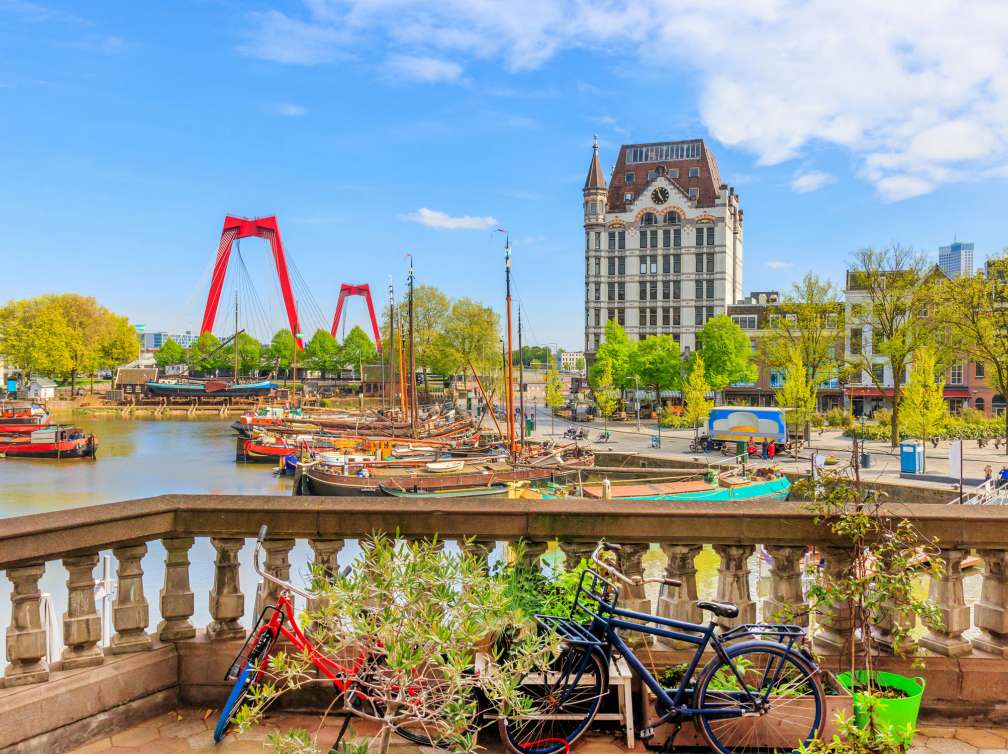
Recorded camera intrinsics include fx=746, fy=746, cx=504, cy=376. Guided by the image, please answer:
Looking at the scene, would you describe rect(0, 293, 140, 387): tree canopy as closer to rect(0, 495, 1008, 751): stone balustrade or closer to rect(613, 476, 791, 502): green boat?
rect(613, 476, 791, 502): green boat

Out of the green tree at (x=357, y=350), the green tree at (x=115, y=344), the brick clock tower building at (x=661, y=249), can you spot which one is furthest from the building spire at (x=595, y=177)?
the green tree at (x=115, y=344)

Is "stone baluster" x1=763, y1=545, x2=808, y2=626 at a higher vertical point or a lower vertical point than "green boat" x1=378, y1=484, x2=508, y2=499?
higher

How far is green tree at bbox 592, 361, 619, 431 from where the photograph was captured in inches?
2359

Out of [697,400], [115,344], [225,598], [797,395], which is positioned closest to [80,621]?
[225,598]

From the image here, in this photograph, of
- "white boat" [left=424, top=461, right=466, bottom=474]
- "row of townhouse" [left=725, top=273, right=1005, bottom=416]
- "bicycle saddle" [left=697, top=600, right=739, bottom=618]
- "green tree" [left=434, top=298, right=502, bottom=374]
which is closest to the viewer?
"bicycle saddle" [left=697, top=600, right=739, bottom=618]

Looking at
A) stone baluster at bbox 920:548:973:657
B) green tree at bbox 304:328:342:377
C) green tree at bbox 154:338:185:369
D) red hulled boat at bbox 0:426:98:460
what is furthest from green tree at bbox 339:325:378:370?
stone baluster at bbox 920:548:973:657

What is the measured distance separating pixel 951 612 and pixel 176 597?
444 cm

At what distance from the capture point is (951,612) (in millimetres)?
4215

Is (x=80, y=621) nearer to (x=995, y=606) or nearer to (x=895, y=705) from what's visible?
(x=895, y=705)

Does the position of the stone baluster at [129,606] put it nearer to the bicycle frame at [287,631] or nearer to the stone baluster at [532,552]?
the bicycle frame at [287,631]

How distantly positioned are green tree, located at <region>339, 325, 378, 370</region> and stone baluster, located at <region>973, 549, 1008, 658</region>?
367ft

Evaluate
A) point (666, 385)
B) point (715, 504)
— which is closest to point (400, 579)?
point (715, 504)

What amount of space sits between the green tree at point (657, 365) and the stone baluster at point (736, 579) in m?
60.4

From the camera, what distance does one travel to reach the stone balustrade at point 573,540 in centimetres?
420
